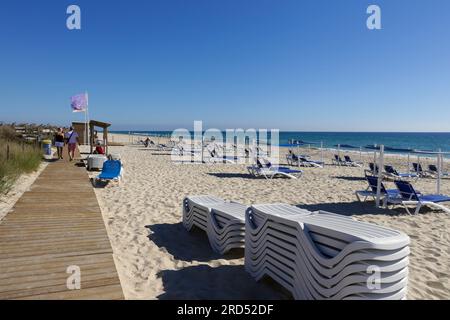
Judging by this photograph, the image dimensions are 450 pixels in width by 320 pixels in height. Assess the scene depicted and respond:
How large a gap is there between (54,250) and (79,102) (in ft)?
51.5

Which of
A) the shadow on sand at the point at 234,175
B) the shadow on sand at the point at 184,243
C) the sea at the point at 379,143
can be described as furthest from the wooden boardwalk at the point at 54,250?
the sea at the point at 379,143

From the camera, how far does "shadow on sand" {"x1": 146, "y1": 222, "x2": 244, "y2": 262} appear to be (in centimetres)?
410

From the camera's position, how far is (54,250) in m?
3.60

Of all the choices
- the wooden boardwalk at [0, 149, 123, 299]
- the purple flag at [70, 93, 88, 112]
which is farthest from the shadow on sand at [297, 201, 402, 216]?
the purple flag at [70, 93, 88, 112]

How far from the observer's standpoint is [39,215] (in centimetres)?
501

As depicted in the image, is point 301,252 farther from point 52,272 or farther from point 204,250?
point 52,272

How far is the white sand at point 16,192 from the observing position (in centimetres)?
551

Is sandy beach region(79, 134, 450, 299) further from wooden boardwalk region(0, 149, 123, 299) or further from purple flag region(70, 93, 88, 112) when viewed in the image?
purple flag region(70, 93, 88, 112)

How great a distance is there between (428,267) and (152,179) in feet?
26.1

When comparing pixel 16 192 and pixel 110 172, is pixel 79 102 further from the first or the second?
pixel 16 192

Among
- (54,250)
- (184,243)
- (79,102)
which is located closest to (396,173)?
(184,243)

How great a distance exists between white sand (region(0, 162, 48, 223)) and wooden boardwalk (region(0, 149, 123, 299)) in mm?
168
